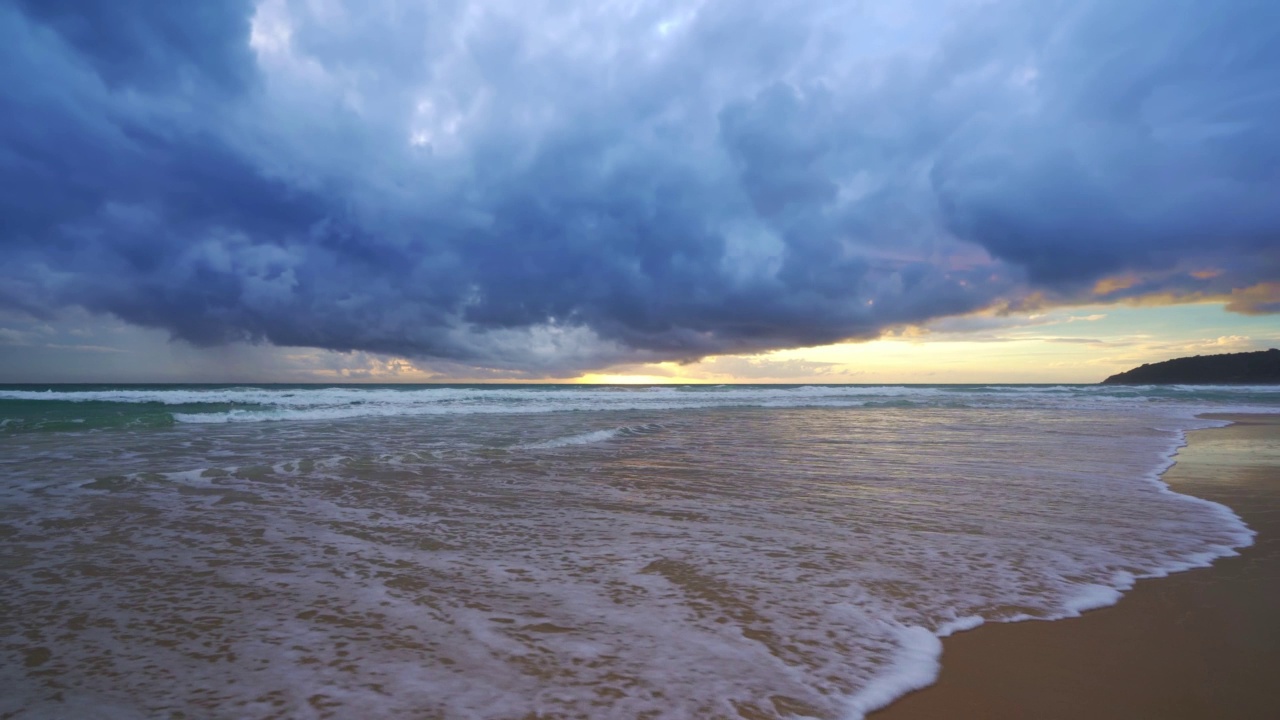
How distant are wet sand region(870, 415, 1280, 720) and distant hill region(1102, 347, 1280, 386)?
100m

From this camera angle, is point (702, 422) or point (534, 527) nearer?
point (534, 527)

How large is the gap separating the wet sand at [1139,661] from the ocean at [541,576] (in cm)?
17

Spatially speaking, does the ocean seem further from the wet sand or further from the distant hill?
the distant hill

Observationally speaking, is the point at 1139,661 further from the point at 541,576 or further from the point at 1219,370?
the point at 1219,370

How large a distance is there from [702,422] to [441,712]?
17191 mm

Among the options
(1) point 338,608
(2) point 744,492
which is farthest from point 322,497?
(2) point 744,492

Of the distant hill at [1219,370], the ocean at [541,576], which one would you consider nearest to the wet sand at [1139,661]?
the ocean at [541,576]

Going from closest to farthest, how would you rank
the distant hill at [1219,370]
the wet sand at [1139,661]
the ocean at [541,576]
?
the wet sand at [1139,661]
the ocean at [541,576]
the distant hill at [1219,370]

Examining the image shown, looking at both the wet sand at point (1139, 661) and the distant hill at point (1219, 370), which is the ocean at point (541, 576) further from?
the distant hill at point (1219, 370)

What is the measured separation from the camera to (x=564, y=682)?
2775mm

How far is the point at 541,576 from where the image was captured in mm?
4262

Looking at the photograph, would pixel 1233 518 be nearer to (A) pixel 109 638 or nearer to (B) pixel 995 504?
(B) pixel 995 504

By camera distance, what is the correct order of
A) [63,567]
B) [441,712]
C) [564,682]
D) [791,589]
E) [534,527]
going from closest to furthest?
[441,712]
[564,682]
[791,589]
[63,567]
[534,527]

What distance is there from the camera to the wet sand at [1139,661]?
2656mm
